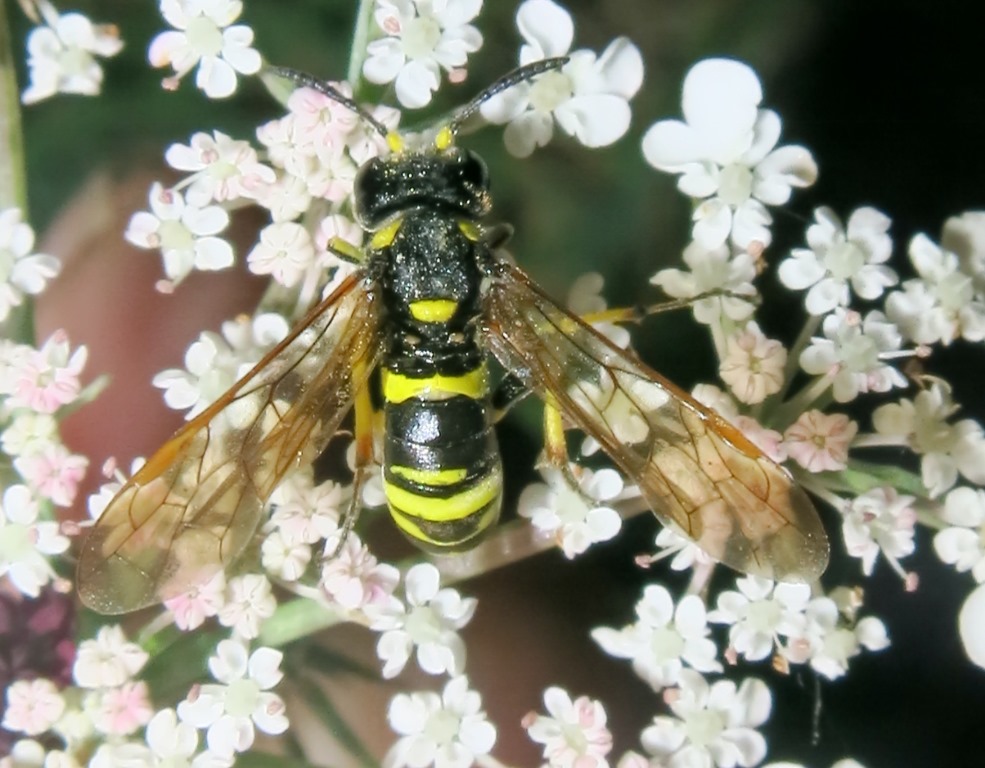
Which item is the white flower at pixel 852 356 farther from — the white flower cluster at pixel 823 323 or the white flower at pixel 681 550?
the white flower at pixel 681 550

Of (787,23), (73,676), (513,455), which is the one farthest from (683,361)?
(73,676)

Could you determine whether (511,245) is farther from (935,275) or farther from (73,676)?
(73,676)

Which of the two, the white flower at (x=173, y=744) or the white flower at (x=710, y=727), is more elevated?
the white flower at (x=710, y=727)

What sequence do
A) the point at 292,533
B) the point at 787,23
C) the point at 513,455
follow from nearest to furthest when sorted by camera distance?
the point at 292,533 → the point at 513,455 → the point at 787,23

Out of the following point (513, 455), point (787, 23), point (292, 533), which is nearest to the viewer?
point (292, 533)

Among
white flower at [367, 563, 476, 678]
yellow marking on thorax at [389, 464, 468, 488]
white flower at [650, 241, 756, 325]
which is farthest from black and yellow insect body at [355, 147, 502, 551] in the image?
white flower at [650, 241, 756, 325]

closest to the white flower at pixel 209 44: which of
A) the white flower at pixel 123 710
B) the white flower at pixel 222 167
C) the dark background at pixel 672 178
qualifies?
the white flower at pixel 222 167

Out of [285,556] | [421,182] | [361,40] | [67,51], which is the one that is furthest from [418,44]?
[285,556]

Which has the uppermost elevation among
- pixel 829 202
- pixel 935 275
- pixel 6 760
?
pixel 935 275
